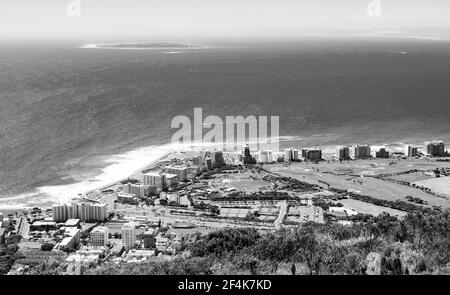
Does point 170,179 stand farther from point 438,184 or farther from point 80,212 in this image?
point 438,184

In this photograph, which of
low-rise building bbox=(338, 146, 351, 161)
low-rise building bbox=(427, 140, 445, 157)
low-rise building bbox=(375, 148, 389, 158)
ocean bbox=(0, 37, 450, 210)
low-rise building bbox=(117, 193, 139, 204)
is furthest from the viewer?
low-rise building bbox=(375, 148, 389, 158)

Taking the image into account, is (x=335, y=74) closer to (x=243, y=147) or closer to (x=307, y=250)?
(x=243, y=147)

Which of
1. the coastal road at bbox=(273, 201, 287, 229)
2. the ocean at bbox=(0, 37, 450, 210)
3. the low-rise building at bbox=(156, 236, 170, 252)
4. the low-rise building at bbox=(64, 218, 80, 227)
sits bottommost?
the coastal road at bbox=(273, 201, 287, 229)

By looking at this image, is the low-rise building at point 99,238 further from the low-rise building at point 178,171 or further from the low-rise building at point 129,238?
the low-rise building at point 178,171

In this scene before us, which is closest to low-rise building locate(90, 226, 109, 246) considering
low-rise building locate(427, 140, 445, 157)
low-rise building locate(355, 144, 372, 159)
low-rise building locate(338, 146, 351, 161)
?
low-rise building locate(338, 146, 351, 161)

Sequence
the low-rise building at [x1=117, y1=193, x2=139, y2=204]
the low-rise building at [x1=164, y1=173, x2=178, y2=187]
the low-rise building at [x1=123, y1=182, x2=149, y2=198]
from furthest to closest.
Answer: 1. the low-rise building at [x1=164, y1=173, x2=178, y2=187]
2. the low-rise building at [x1=123, y1=182, x2=149, y2=198]
3. the low-rise building at [x1=117, y1=193, x2=139, y2=204]

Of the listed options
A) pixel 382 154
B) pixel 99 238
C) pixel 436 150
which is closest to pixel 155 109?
pixel 382 154

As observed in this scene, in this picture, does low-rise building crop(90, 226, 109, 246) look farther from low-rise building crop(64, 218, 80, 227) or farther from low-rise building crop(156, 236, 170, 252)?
low-rise building crop(64, 218, 80, 227)

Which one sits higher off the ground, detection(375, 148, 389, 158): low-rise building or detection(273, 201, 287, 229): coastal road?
detection(375, 148, 389, 158): low-rise building

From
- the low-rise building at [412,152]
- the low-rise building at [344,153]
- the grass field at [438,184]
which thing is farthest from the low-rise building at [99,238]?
the low-rise building at [412,152]
